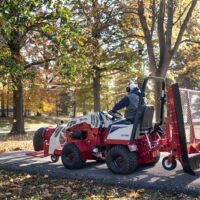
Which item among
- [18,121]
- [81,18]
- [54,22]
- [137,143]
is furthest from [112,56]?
[137,143]

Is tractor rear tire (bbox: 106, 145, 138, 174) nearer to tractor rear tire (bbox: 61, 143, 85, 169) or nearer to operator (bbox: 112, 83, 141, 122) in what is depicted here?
operator (bbox: 112, 83, 141, 122)

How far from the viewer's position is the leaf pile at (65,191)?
6.24 m

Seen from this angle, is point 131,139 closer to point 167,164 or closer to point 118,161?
point 118,161

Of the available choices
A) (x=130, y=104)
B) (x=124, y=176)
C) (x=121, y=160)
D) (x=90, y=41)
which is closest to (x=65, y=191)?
(x=124, y=176)

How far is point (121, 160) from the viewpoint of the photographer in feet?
26.3

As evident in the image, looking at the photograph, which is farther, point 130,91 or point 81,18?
point 81,18

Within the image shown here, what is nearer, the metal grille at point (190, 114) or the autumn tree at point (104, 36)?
the metal grille at point (190, 114)

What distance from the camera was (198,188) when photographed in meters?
6.45

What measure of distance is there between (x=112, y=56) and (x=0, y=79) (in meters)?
13.6

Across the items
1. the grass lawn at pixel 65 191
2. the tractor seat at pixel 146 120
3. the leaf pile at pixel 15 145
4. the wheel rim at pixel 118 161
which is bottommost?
the grass lawn at pixel 65 191

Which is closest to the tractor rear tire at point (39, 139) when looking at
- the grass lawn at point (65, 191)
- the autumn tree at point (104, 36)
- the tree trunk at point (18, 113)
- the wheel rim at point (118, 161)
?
the grass lawn at point (65, 191)

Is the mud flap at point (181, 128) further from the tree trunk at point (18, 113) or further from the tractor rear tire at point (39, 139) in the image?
the tree trunk at point (18, 113)

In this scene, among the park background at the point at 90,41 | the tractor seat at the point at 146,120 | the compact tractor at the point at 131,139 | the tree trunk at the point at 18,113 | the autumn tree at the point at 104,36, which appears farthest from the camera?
the tree trunk at the point at 18,113

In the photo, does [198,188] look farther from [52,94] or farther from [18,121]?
[52,94]
